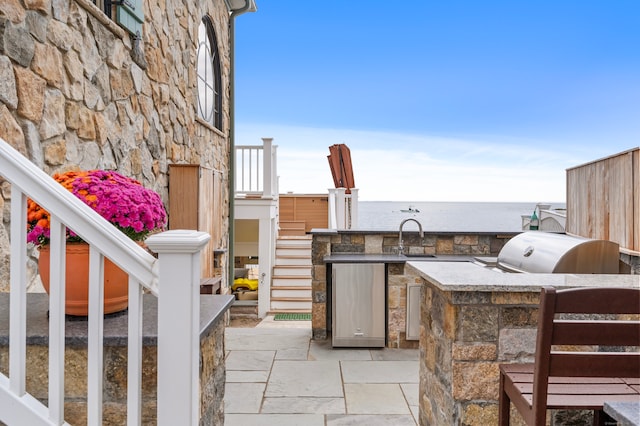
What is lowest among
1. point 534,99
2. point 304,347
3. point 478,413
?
point 304,347

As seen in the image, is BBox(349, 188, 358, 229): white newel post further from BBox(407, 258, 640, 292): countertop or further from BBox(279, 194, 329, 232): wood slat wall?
BBox(407, 258, 640, 292): countertop

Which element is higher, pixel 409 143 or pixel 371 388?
pixel 409 143

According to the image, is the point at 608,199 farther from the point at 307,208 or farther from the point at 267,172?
the point at 307,208

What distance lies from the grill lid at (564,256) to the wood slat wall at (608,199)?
0.94ft

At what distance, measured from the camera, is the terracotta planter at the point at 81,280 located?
1.40m

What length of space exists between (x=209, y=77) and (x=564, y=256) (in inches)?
196

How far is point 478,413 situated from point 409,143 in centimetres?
2077

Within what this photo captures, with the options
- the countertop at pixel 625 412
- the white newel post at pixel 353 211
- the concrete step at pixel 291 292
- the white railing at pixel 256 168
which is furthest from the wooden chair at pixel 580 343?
the white newel post at pixel 353 211

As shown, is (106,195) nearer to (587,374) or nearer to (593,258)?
(587,374)

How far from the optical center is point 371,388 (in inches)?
125

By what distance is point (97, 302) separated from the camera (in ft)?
3.98

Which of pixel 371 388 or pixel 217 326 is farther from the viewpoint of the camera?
pixel 371 388

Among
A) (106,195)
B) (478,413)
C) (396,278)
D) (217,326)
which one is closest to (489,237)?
(396,278)

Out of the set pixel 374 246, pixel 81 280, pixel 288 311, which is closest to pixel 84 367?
pixel 81 280
